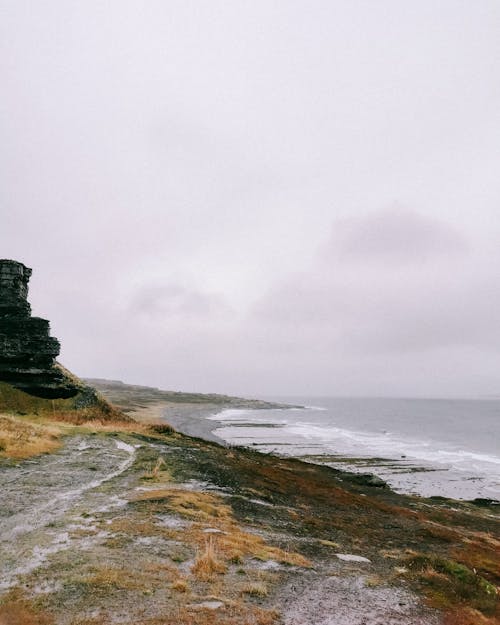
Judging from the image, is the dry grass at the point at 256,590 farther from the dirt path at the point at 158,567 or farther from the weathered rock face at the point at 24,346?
the weathered rock face at the point at 24,346

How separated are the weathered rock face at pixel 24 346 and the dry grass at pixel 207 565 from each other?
4231 centimetres

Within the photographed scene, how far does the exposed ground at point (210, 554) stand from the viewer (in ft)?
33.0

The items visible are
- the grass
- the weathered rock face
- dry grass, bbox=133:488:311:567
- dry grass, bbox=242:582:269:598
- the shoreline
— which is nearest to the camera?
dry grass, bbox=242:582:269:598

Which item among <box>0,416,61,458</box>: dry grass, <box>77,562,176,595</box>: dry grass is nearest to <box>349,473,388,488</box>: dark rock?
<box>0,416,61,458</box>: dry grass

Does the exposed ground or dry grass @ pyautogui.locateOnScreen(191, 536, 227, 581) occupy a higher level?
dry grass @ pyautogui.locateOnScreen(191, 536, 227, 581)

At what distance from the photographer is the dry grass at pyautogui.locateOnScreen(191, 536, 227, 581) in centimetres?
1159

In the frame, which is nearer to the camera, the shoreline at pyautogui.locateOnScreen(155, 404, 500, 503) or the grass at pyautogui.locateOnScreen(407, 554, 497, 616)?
the grass at pyautogui.locateOnScreen(407, 554, 497, 616)

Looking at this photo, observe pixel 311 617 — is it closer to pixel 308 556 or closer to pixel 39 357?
pixel 308 556

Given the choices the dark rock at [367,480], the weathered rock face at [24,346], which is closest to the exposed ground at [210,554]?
the dark rock at [367,480]

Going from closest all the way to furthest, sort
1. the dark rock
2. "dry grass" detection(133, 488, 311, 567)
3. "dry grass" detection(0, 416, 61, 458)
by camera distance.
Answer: "dry grass" detection(133, 488, 311, 567), "dry grass" detection(0, 416, 61, 458), the dark rock

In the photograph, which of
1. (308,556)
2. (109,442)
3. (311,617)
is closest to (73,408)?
(109,442)

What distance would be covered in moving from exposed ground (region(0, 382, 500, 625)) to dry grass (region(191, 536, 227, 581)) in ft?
0.13

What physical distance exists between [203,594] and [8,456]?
20.4 m

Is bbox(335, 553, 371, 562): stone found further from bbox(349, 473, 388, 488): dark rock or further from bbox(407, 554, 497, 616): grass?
bbox(349, 473, 388, 488): dark rock
